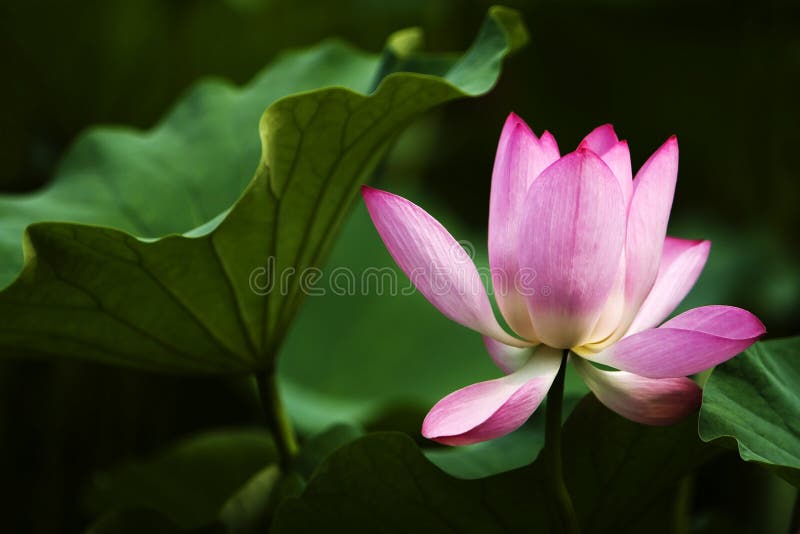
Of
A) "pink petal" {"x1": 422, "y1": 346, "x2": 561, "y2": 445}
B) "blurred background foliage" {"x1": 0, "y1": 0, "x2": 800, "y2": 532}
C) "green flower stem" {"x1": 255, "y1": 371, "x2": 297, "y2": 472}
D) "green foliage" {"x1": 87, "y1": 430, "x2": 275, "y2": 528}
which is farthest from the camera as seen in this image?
"blurred background foliage" {"x1": 0, "y1": 0, "x2": 800, "y2": 532}

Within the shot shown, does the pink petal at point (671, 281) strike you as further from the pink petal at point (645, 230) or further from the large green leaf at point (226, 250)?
the large green leaf at point (226, 250)

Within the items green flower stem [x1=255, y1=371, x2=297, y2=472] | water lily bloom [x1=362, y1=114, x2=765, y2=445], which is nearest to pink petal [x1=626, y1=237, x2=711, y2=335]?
water lily bloom [x1=362, y1=114, x2=765, y2=445]

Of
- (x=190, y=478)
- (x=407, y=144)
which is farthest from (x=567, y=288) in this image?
(x=407, y=144)

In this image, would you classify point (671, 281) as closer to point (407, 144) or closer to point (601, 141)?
point (601, 141)

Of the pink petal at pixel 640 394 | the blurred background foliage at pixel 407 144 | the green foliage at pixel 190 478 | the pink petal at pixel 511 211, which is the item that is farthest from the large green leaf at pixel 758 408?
the green foliage at pixel 190 478

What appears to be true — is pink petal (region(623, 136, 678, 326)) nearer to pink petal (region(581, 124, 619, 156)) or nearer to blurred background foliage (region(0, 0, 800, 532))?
pink petal (region(581, 124, 619, 156))

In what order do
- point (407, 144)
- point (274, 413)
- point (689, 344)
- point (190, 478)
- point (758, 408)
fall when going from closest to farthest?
1. point (689, 344)
2. point (758, 408)
3. point (274, 413)
4. point (190, 478)
5. point (407, 144)
